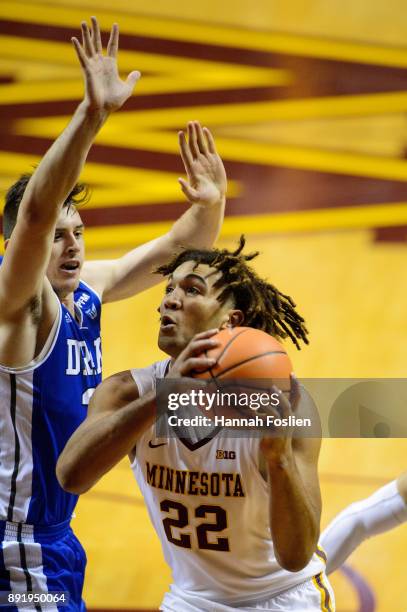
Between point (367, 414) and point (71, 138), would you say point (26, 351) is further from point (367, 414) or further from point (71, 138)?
point (367, 414)

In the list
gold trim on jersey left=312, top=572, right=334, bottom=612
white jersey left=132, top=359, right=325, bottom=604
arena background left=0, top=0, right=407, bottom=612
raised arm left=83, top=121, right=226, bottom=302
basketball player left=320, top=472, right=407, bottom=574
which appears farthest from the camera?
arena background left=0, top=0, right=407, bottom=612

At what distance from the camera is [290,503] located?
2.54 m

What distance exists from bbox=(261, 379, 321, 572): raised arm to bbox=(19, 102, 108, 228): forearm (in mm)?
918

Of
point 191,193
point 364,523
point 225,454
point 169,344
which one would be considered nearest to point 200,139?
point 191,193

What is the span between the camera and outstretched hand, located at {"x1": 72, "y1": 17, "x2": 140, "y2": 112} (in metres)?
2.96

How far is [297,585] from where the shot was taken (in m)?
2.90

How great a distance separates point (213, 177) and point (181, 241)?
0.30 meters

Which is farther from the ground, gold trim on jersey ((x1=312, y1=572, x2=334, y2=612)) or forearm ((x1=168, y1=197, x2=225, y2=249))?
forearm ((x1=168, y1=197, x2=225, y2=249))

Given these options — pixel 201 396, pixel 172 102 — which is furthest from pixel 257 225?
pixel 201 396

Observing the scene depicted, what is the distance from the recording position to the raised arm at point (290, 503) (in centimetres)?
253

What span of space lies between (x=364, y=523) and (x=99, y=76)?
88.8 inches

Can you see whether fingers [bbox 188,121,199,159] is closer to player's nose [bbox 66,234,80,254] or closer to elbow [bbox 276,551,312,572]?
player's nose [bbox 66,234,80,254]

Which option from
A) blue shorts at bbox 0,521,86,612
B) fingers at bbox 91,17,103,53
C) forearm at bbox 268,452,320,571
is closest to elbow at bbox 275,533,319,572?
forearm at bbox 268,452,320,571

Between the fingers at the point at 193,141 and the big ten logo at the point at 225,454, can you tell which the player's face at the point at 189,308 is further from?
the fingers at the point at 193,141
